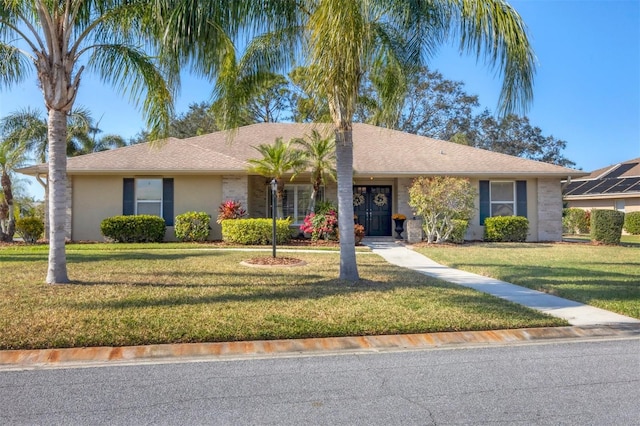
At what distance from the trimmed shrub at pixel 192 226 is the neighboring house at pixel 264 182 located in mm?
788

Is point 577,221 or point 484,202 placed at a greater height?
point 484,202

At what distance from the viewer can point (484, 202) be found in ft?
62.8

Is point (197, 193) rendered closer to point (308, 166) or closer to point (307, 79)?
point (308, 166)

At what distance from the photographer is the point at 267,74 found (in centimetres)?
1038

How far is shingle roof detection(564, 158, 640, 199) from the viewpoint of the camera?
93.7ft

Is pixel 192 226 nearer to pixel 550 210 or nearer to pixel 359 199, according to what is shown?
pixel 359 199

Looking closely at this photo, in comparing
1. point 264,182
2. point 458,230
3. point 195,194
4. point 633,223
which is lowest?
point 458,230

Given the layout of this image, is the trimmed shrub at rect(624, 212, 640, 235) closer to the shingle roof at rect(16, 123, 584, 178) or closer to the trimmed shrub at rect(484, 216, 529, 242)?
the shingle roof at rect(16, 123, 584, 178)

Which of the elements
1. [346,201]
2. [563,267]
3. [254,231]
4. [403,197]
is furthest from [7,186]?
[563,267]

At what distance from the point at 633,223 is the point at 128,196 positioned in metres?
26.4

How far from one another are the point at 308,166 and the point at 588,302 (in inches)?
436

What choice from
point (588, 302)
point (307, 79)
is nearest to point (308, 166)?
point (307, 79)

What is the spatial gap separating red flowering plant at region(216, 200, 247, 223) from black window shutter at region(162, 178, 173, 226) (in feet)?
6.54

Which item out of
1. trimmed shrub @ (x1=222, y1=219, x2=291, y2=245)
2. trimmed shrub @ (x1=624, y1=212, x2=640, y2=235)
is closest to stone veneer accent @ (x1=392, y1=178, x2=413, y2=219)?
trimmed shrub @ (x1=222, y1=219, x2=291, y2=245)
